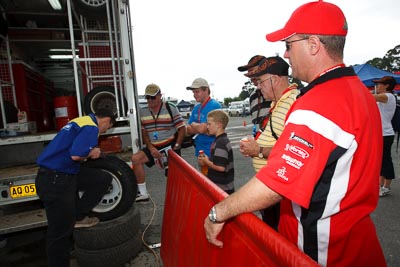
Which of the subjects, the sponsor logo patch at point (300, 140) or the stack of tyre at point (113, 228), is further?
the stack of tyre at point (113, 228)

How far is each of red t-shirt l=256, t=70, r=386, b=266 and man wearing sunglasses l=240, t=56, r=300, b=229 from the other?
38.9 inches

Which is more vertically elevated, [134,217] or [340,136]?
[340,136]

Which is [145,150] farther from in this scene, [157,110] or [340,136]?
[340,136]

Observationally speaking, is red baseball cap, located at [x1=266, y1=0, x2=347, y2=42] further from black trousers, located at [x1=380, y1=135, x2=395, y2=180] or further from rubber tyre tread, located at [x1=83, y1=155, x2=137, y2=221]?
black trousers, located at [x1=380, y1=135, x2=395, y2=180]

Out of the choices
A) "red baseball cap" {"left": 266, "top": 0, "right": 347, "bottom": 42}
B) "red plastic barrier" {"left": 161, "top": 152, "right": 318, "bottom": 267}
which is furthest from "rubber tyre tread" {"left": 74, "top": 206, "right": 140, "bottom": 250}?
"red baseball cap" {"left": 266, "top": 0, "right": 347, "bottom": 42}

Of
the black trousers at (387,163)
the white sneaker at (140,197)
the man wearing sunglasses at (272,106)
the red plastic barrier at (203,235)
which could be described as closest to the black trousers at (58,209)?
the red plastic barrier at (203,235)

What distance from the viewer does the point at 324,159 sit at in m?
1.13

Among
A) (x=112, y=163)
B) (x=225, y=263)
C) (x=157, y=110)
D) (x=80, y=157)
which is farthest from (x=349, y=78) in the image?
(x=157, y=110)

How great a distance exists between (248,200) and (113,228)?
2536 millimetres

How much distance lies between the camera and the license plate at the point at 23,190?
315 cm

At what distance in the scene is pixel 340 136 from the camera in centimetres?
115

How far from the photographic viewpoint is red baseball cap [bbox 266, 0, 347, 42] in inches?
52.3

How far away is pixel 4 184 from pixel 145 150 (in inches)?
85.9

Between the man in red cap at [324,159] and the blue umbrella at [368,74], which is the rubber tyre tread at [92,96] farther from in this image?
the blue umbrella at [368,74]
